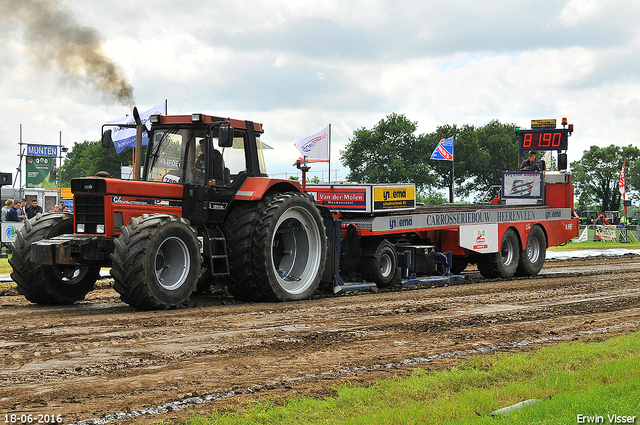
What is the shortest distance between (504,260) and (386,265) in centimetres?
431

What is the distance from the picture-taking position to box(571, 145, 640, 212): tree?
82438 mm

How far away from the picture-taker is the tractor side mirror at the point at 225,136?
31.2 feet

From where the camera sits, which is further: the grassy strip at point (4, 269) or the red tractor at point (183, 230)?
the grassy strip at point (4, 269)

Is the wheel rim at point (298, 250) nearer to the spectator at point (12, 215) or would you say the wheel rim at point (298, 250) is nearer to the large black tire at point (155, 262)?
the large black tire at point (155, 262)

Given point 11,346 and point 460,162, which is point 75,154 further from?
point 11,346

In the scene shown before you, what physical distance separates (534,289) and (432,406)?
874cm

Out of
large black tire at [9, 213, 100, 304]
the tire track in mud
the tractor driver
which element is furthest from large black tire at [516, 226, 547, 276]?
large black tire at [9, 213, 100, 304]

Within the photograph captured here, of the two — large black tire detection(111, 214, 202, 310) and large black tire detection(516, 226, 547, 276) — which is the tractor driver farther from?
large black tire detection(516, 226, 547, 276)

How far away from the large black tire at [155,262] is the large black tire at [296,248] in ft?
4.93

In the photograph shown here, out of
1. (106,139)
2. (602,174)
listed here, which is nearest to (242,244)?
(106,139)

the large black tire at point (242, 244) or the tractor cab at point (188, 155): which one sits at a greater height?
the tractor cab at point (188, 155)

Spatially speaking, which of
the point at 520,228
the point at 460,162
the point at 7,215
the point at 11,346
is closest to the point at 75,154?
the point at 460,162

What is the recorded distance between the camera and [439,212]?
14484mm
